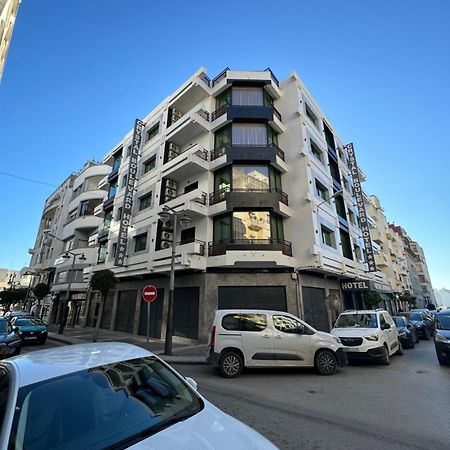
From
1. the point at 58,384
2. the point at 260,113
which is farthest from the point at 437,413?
the point at 260,113

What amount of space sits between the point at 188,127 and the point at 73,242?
79.2 ft

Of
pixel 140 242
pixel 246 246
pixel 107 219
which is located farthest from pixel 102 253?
pixel 246 246

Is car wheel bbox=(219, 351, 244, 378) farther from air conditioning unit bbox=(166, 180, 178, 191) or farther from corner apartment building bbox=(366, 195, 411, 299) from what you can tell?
A: corner apartment building bbox=(366, 195, 411, 299)

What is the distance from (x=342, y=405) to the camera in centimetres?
559

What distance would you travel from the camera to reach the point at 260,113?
19.0 metres

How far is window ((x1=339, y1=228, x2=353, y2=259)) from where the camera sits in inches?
923

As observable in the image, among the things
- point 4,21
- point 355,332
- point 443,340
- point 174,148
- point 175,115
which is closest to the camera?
point 443,340

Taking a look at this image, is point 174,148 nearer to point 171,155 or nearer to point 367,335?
point 171,155

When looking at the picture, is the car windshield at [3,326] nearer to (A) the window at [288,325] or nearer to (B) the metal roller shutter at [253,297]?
(A) the window at [288,325]

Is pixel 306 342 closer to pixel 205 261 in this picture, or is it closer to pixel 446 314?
pixel 446 314

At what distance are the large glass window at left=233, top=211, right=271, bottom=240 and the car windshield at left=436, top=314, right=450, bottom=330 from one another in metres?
9.08

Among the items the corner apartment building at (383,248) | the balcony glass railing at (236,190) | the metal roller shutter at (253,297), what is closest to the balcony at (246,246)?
the metal roller shutter at (253,297)

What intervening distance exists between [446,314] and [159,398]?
12.8 m

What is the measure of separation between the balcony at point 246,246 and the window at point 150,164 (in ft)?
35.3
